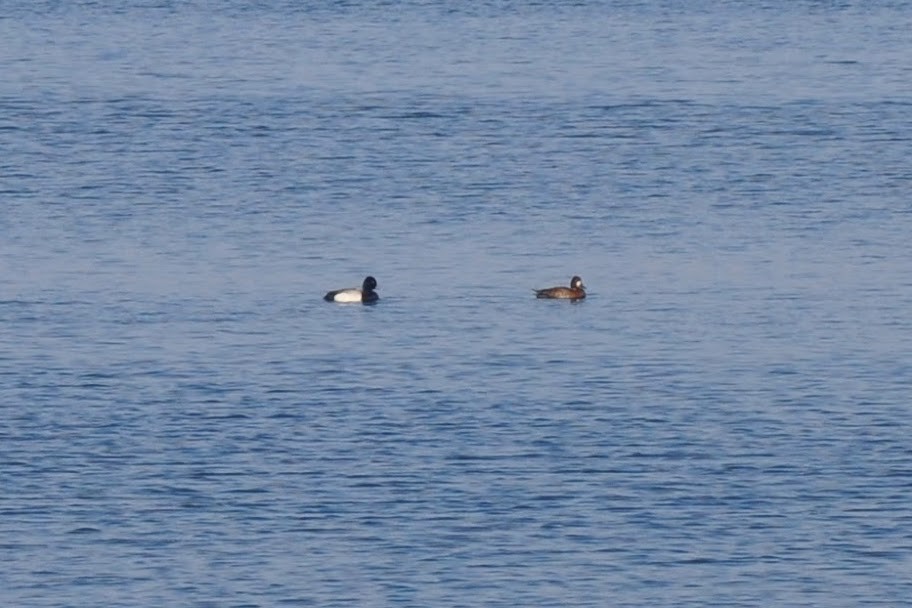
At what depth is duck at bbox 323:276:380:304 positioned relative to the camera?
37.8 meters

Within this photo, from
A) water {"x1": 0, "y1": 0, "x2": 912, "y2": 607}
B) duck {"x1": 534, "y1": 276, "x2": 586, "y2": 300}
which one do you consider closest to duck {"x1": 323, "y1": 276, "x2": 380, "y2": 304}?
water {"x1": 0, "y1": 0, "x2": 912, "y2": 607}

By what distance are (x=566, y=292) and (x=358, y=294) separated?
2.88m

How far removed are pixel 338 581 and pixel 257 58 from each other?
1740 inches

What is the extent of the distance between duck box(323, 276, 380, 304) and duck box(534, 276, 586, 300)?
7.55ft

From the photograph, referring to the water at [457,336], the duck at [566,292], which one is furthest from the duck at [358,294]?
the duck at [566,292]

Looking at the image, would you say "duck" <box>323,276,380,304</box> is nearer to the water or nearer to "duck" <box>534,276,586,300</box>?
the water

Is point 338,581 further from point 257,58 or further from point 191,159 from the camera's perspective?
point 257,58

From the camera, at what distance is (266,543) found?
26609 millimetres

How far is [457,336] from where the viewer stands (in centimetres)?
3594

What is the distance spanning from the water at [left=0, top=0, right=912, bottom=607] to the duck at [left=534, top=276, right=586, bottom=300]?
28cm

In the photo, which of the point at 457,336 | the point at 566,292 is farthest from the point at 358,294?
the point at 566,292

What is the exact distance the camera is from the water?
2634cm

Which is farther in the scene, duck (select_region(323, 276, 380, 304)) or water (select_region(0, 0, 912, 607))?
duck (select_region(323, 276, 380, 304))

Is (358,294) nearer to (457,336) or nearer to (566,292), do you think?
(457,336)
